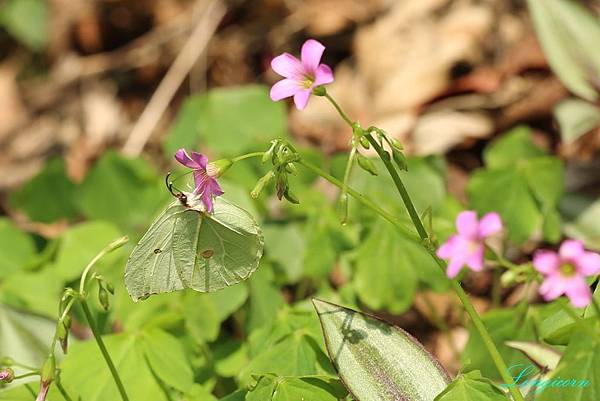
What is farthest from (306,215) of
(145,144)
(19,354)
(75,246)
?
(145,144)

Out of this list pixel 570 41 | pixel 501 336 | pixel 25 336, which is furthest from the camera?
pixel 570 41

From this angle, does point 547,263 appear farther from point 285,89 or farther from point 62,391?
point 62,391

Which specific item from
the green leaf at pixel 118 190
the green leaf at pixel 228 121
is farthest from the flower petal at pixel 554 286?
the green leaf at pixel 118 190

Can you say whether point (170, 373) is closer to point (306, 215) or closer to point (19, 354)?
point (19, 354)

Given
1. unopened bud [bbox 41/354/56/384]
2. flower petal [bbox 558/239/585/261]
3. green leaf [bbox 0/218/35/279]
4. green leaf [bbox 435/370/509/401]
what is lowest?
green leaf [bbox 435/370/509/401]

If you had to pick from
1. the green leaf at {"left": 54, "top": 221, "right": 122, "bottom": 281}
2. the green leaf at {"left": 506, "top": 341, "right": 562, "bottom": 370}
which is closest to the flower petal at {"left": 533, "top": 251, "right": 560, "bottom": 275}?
the green leaf at {"left": 506, "top": 341, "right": 562, "bottom": 370}

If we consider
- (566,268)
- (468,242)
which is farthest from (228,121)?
(566,268)

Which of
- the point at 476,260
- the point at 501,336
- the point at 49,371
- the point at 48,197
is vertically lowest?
the point at 501,336

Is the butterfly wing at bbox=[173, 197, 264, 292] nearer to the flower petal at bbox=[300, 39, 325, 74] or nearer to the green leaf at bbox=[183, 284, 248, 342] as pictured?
the flower petal at bbox=[300, 39, 325, 74]
